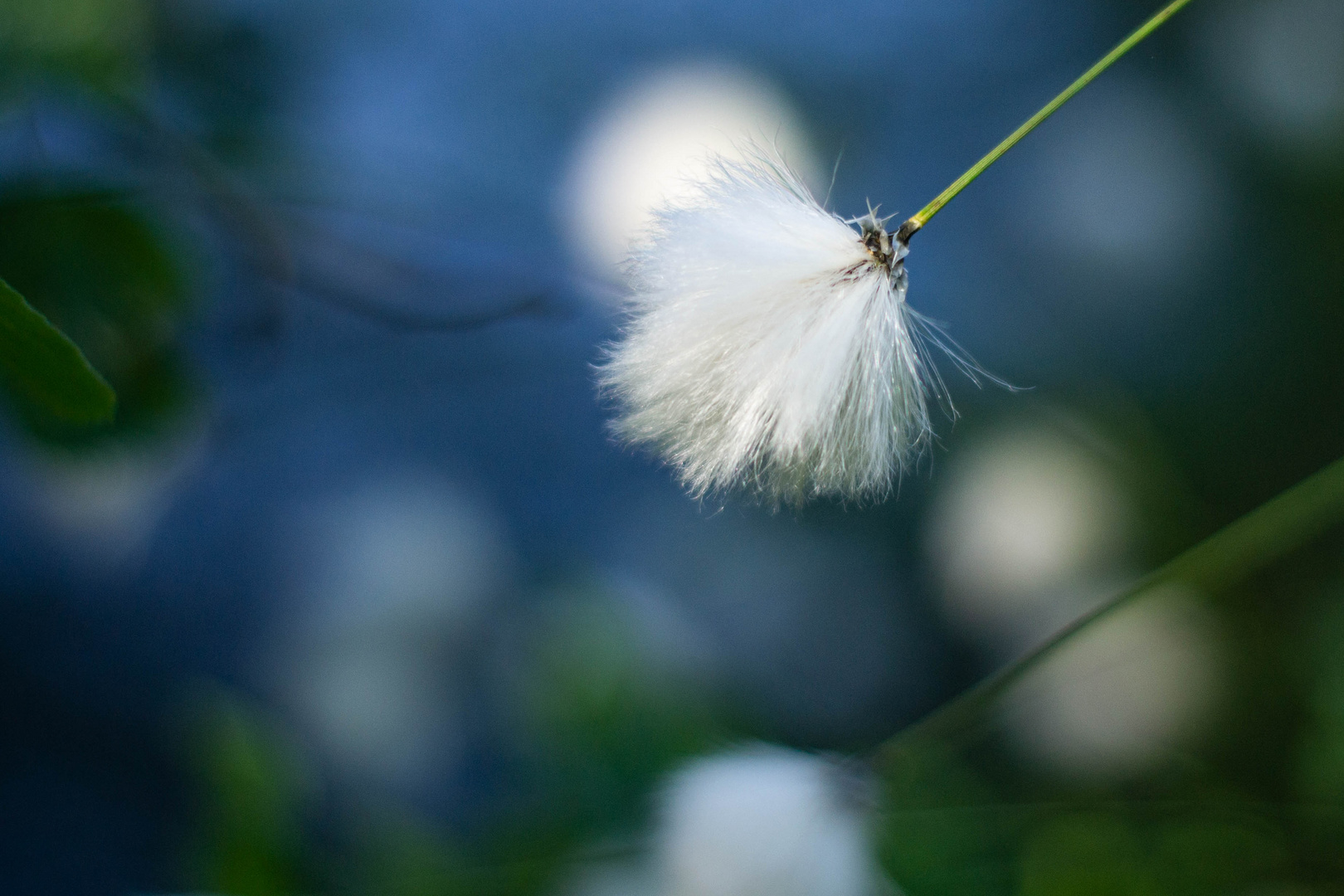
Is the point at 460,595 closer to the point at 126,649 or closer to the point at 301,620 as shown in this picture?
the point at 301,620

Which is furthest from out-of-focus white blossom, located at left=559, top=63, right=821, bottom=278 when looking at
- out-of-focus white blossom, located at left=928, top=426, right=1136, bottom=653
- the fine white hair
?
the fine white hair

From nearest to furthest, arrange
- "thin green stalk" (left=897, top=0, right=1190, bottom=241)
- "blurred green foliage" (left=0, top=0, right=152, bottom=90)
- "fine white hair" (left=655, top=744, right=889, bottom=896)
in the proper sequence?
1. "thin green stalk" (left=897, top=0, right=1190, bottom=241)
2. "fine white hair" (left=655, top=744, right=889, bottom=896)
3. "blurred green foliage" (left=0, top=0, right=152, bottom=90)

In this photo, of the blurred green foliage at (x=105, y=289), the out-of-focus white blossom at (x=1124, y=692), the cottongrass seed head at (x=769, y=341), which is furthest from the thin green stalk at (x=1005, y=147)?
the blurred green foliage at (x=105, y=289)

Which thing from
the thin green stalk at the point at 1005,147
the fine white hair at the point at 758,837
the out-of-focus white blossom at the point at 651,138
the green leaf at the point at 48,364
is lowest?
the fine white hair at the point at 758,837

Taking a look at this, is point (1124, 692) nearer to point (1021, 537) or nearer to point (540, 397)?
point (1021, 537)

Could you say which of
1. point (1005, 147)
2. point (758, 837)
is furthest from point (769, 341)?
point (758, 837)

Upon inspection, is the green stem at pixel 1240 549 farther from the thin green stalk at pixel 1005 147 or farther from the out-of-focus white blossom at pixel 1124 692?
the thin green stalk at pixel 1005 147

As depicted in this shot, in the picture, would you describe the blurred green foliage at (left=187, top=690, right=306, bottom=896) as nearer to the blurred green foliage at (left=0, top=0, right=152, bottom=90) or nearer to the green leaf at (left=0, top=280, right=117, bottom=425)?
the green leaf at (left=0, top=280, right=117, bottom=425)
